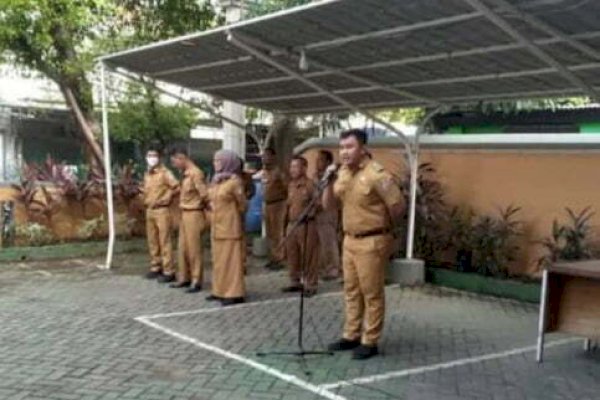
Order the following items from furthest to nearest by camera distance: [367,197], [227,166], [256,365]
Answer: [227,166] → [367,197] → [256,365]

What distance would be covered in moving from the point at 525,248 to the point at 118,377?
19.0ft

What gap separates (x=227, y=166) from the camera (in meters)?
8.14

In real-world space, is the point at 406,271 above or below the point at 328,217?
below

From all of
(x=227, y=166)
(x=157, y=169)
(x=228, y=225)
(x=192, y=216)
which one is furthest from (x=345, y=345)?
(x=157, y=169)

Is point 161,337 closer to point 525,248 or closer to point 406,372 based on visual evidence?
point 406,372

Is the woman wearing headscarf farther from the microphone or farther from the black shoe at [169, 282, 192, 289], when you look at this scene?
the microphone

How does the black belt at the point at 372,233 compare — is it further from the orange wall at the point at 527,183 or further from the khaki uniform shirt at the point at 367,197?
the orange wall at the point at 527,183

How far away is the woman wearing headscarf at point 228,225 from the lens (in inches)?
320

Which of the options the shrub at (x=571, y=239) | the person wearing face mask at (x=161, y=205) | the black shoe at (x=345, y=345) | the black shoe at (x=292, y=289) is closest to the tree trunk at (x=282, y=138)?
the person wearing face mask at (x=161, y=205)

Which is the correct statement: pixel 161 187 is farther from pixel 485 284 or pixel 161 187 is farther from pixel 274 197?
pixel 485 284

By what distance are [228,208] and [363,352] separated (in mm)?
2637

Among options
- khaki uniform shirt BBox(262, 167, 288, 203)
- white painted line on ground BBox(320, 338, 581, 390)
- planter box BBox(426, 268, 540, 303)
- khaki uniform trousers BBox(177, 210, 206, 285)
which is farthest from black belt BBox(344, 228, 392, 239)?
khaki uniform shirt BBox(262, 167, 288, 203)

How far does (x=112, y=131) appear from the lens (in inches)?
603

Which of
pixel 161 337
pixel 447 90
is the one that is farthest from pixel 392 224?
pixel 447 90
